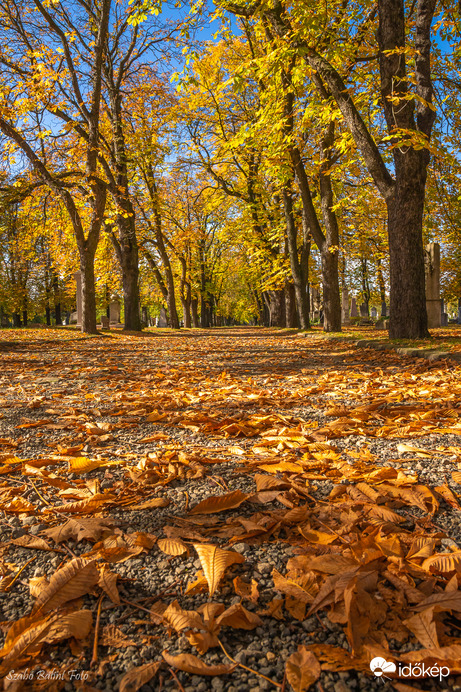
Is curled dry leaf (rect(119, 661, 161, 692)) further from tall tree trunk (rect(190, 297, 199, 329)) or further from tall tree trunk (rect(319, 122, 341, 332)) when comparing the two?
tall tree trunk (rect(190, 297, 199, 329))

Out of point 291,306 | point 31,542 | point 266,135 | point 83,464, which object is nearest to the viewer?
point 31,542

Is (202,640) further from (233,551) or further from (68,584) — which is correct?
(68,584)

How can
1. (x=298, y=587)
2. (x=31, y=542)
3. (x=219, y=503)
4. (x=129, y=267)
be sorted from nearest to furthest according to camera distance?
(x=298, y=587) → (x=31, y=542) → (x=219, y=503) → (x=129, y=267)

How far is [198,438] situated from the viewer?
107 inches

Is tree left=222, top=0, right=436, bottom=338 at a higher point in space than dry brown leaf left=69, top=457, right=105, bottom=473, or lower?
higher

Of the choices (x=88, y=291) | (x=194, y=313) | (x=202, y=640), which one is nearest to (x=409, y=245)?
(x=202, y=640)

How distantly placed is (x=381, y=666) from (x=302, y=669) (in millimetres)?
185

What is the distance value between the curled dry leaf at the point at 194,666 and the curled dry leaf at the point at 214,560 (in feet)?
0.71

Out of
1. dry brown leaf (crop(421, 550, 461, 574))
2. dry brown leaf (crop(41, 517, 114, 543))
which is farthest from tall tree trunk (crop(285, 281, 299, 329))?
dry brown leaf (crop(421, 550, 461, 574))

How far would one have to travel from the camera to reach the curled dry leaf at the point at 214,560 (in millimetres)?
1237

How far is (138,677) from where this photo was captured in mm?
957

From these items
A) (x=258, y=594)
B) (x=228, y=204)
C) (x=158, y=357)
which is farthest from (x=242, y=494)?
(x=228, y=204)

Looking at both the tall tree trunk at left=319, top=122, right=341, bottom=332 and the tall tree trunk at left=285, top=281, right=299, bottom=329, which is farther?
the tall tree trunk at left=285, top=281, right=299, bottom=329

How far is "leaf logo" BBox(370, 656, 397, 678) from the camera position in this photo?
3.14 ft
